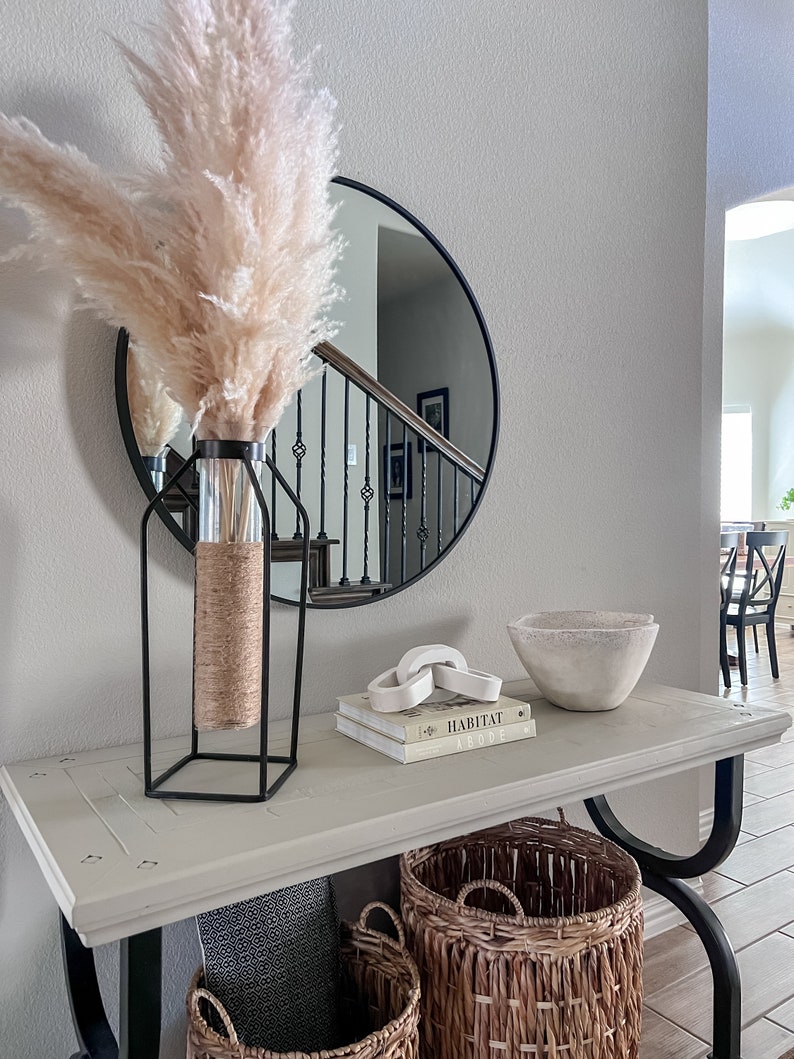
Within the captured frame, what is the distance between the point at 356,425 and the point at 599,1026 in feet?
3.42

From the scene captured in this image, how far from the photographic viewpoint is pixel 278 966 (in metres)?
1.22

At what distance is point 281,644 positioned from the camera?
1.38 meters

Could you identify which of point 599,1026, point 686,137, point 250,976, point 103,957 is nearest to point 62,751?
point 103,957

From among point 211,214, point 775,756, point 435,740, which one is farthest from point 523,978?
point 775,756

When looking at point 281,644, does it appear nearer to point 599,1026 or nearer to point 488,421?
point 488,421

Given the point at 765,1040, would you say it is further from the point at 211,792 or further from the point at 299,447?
the point at 299,447

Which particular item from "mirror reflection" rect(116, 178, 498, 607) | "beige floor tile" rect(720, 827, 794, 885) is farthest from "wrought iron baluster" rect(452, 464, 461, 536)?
"beige floor tile" rect(720, 827, 794, 885)

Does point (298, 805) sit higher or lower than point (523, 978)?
higher

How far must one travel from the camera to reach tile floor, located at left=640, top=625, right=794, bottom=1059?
60.8 inches

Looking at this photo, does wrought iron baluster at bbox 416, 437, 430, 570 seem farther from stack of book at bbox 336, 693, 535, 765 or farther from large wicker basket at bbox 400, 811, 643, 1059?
large wicker basket at bbox 400, 811, 643, 1059

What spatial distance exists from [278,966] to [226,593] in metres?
0.65

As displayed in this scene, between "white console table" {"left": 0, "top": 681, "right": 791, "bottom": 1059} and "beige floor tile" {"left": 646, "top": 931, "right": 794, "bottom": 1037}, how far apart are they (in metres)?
0.17

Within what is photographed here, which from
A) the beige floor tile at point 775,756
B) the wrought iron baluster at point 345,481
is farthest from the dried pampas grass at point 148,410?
the beige floor tile at point 775,756

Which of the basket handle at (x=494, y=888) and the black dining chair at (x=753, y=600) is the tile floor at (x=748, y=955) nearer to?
the basket handle at (x=494, y=888)
